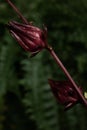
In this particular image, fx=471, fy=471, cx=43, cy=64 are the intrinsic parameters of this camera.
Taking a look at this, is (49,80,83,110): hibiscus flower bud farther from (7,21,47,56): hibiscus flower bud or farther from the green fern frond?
the green fern frond

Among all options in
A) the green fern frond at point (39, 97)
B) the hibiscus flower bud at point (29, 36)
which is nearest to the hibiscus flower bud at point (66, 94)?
the hibiscus flower bud at point (29, 36)

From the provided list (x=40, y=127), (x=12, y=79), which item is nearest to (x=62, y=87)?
(x=40, y=127)

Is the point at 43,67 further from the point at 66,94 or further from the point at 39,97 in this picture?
the point at 66,94

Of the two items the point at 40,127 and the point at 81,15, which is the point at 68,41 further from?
the point at 40,127

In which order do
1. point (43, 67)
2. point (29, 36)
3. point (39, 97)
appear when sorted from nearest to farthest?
point (29, 36) < point (39, 97) < point (43, 67)

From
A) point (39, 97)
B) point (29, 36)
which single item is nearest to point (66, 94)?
point (29, 36)

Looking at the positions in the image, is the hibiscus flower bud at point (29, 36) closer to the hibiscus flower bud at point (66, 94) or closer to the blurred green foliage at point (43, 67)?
the hibiscus flower bud at point (66, 94)

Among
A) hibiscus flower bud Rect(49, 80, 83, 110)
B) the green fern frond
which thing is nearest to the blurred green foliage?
the green fern frond
